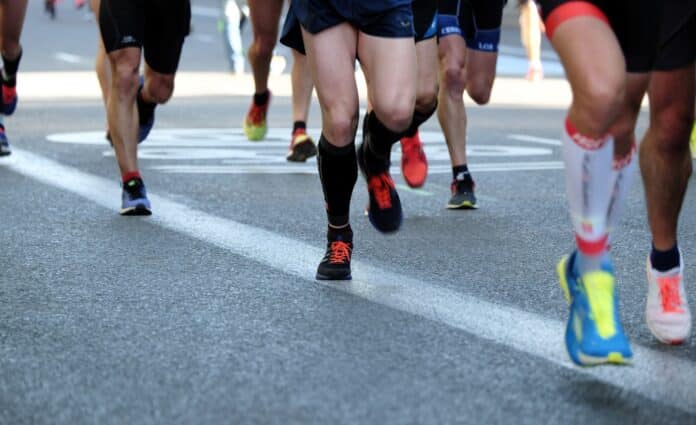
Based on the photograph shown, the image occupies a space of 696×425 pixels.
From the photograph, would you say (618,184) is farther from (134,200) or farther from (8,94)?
(8,94)

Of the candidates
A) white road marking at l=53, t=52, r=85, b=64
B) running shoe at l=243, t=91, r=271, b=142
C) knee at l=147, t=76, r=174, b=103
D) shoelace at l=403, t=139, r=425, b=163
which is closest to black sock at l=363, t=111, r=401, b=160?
shoelace at l=403, t=139, r=425, b=163

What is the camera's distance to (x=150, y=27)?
8727 millimetres

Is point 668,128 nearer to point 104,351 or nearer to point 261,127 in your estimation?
point 104,351

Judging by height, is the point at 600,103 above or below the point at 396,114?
above

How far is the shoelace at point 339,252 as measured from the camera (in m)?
6.14

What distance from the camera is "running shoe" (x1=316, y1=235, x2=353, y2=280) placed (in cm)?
611

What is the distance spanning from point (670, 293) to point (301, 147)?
6.14 m

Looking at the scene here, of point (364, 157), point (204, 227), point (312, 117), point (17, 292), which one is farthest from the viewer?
point (312, 117)

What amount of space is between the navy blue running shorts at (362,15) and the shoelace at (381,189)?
0.79 meters

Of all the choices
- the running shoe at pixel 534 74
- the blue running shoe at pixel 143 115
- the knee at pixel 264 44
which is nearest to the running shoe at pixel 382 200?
the blue running shoe at pixel 143 115

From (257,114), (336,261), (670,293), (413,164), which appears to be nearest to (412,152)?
(413,164)

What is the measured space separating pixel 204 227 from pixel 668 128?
3.19 metres

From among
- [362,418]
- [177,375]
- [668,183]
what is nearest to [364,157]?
[668,183]

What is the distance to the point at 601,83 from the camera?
4273 mm
